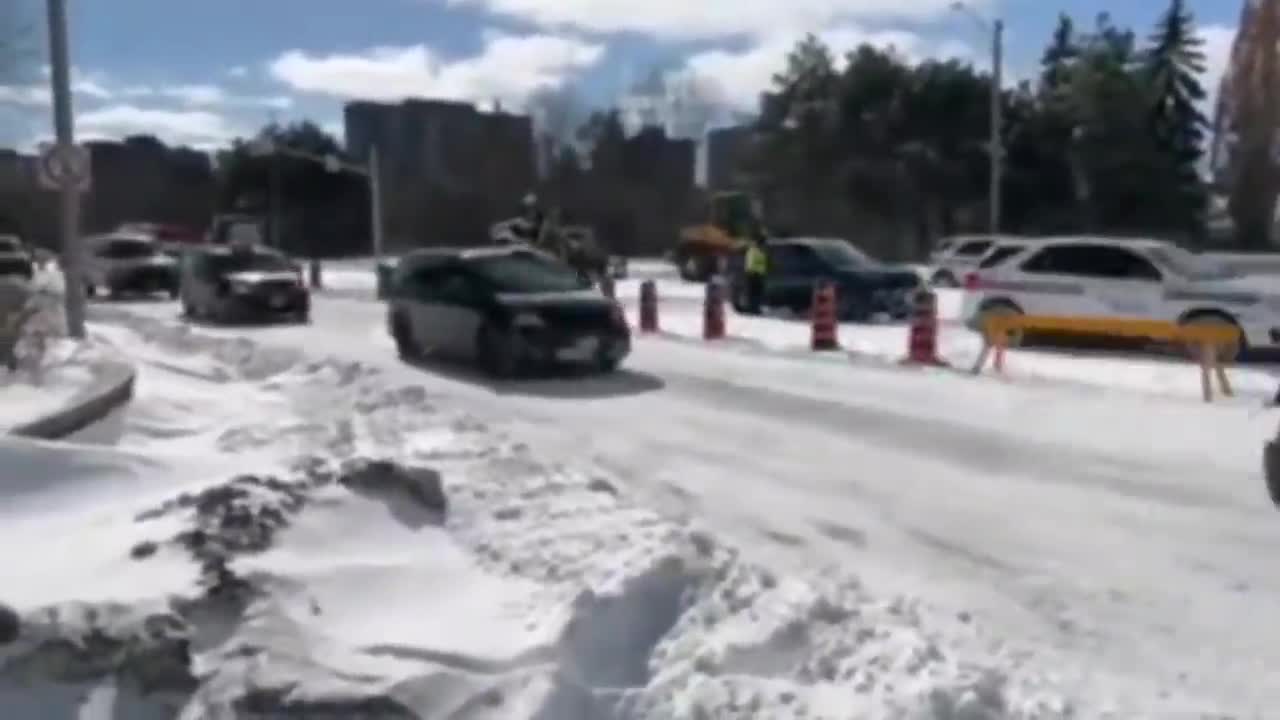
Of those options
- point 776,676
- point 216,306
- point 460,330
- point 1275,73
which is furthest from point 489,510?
point 1275,73

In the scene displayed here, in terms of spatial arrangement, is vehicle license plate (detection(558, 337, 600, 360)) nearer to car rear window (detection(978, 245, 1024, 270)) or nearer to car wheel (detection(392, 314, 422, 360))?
car wheel (detection(392, 314, 422, 360))

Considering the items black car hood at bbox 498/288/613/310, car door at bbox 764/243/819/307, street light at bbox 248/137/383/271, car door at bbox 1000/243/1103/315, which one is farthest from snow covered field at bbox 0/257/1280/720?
street light at bbox 248/137/383/271

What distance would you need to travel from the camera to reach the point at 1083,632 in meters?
7.80

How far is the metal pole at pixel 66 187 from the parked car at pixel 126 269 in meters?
21.6

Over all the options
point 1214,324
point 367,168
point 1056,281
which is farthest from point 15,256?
point 367,168

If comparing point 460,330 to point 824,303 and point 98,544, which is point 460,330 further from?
point 98,544

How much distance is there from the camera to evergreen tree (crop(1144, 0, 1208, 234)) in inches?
2489

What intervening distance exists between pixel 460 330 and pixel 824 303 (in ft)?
→ 17.7

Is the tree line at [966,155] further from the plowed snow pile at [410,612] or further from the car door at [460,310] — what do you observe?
the plowed snow pile at [410,612]

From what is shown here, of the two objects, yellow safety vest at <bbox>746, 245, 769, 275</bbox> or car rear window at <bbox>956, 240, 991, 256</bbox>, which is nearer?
yellow safety vest at <bbox>746, 245, 769, 275</bbox>

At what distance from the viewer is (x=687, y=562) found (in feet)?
25.6

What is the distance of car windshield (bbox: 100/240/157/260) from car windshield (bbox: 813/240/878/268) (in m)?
21.0

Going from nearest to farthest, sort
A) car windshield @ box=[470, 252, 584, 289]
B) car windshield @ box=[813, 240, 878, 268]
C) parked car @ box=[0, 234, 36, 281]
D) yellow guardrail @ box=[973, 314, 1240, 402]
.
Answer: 1. yellow guardrail @ box=[973, 314, 1240, 402]
2. car windshield @ box=[470, 252, 584, 289]
3. parked car @ box=[0, 234, 36, 281]
4. car windshield @ box=[813, 240, 878, 268]

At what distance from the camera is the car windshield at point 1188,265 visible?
22906mm
